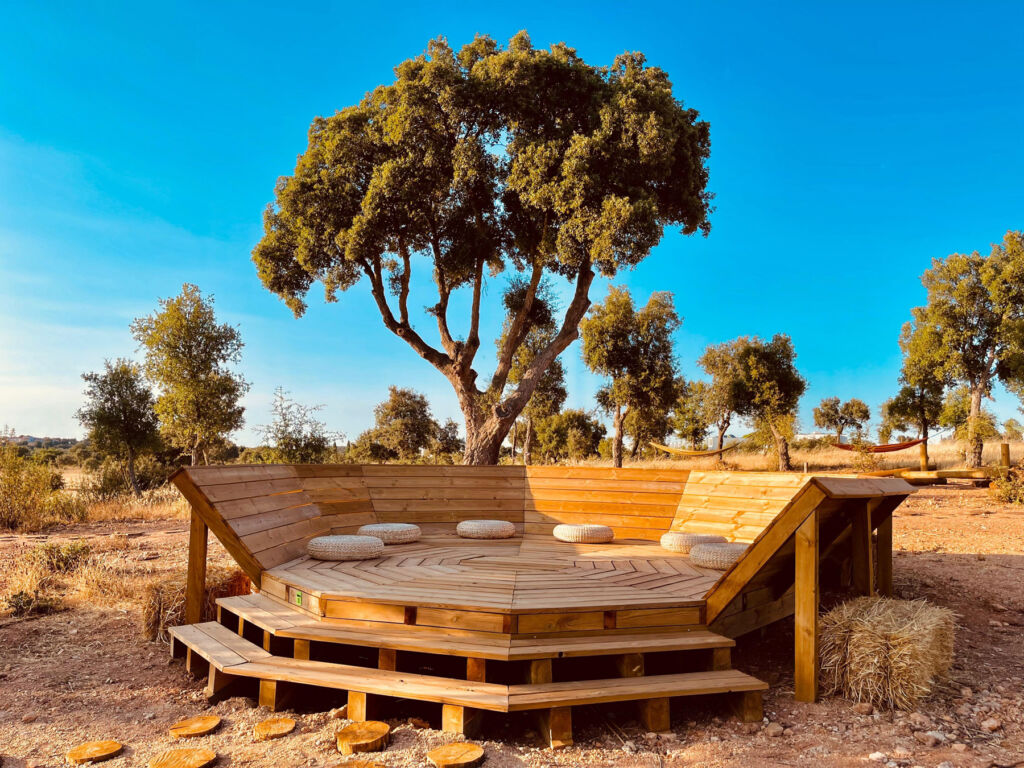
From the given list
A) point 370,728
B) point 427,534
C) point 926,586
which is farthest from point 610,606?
point 926,586

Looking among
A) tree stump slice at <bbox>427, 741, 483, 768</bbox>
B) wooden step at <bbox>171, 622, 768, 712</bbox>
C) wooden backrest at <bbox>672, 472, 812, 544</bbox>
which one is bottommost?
tree stump slice at <bbox>427, 741, 483, 768</bbox>

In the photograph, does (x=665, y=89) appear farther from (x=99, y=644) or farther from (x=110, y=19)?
(x=99, y=644)

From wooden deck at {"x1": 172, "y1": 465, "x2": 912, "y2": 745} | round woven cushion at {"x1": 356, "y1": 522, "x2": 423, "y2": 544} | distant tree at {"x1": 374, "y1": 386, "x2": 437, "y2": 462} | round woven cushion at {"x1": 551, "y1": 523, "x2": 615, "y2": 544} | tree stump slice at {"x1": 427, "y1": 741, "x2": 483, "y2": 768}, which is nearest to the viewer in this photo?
tree stump slice at {"x1": 427, "y1": 741, "x2": 483, "y2": 768}

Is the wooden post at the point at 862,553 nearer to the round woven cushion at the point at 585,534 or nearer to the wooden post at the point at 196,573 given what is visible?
the round woven cushion at the point at 585,534

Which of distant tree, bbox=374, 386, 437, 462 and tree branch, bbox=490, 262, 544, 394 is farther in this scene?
distant tree, bbox=374, 386, 437, 462

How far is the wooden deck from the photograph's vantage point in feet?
10.1

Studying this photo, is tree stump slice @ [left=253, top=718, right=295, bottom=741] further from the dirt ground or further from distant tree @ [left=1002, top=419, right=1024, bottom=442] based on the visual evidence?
distant tree @ [left=1002, top=419, right=1024, bottom=442]

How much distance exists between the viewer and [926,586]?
18.9 ft

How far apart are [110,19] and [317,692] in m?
8.84

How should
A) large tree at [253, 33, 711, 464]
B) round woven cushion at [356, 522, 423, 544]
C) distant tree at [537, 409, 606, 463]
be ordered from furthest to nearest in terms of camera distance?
1. distant tree at [537, 409, 606, 463]
2. large tree at [253, 33, 711, 464]
3. round woven cushion at [356, 522, 423, 544]

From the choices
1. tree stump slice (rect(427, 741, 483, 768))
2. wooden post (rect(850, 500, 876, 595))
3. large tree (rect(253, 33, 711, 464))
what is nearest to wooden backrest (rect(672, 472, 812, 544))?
wooden post (rect(850, 500, 876, 595))

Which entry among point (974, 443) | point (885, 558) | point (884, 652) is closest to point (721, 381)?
point (974, 443)

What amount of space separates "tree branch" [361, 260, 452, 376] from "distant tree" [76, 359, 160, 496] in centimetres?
872

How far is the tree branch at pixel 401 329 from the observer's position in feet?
42.6
